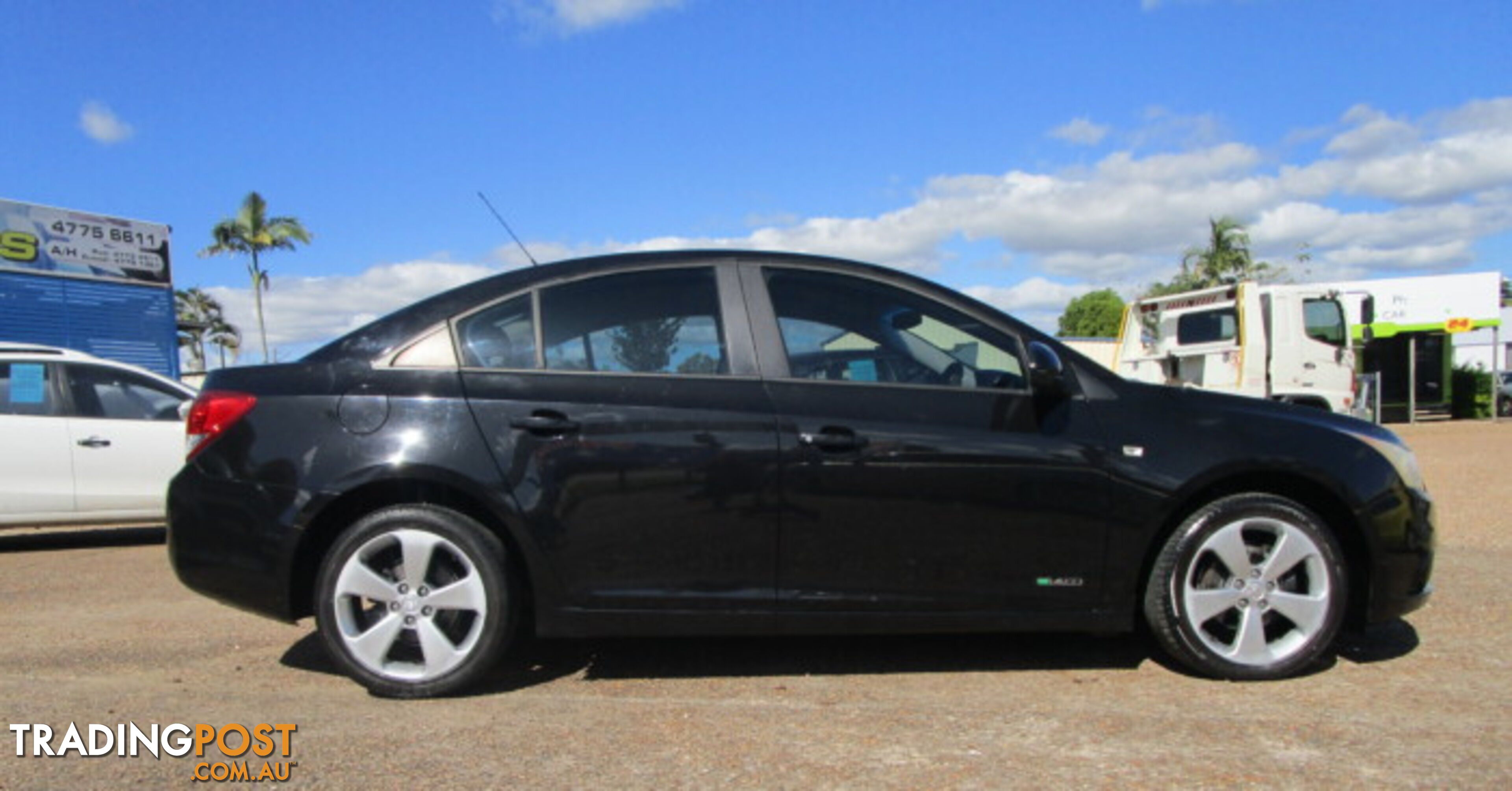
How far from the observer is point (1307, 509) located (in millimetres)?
3553

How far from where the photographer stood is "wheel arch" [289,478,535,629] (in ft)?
11.2

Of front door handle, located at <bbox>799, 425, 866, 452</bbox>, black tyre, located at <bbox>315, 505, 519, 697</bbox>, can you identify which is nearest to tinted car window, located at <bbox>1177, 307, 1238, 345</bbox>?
front door handle, located at <bbox>799, 425, 866, 452</bbox>

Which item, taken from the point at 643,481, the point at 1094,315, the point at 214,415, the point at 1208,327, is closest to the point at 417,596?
the point at 643,481

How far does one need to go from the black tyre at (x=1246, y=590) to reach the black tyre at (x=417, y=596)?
236 centimetres

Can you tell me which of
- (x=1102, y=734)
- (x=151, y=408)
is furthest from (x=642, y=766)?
(x=151, y=408)

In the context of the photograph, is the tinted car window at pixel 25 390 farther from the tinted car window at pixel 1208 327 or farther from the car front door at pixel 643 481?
the tinted car window at pixel 1208 327

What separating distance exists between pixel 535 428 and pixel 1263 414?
2.65 m

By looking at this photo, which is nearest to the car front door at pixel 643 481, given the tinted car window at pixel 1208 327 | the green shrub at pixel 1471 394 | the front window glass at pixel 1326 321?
the tinted car window at pixel 1208 327

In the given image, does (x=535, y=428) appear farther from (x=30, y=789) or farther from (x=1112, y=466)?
(x=1112, y=466)

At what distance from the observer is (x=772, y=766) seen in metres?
2.74

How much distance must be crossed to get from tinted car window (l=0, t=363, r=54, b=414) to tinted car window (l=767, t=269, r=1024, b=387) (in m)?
6.21

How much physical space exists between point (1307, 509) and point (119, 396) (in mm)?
7779

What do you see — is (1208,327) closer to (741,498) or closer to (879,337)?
(879,337)

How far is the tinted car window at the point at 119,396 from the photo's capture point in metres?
7.18
